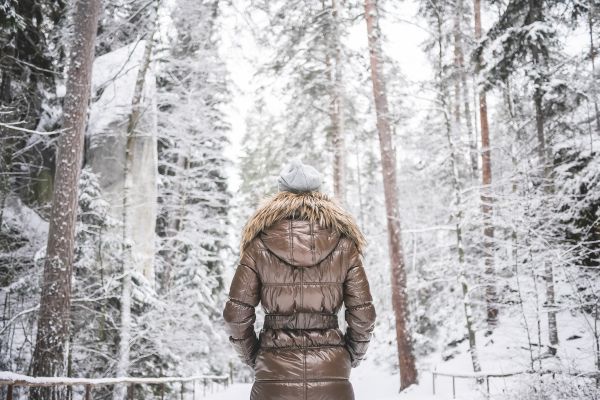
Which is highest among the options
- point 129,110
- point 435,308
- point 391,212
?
point 129,110

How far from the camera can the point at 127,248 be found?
11070 millimetres

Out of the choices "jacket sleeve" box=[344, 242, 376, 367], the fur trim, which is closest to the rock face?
the fur trim

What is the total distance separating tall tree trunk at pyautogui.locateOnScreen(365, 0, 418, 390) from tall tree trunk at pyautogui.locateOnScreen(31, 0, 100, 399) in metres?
7.08

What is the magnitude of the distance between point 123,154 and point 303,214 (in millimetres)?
12007

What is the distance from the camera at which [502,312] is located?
1572cm

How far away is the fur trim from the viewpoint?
2.84 metres

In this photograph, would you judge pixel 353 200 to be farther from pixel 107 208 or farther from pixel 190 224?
pixel 107 208

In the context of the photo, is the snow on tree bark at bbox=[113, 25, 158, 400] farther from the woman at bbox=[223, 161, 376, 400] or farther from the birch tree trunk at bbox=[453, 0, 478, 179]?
the birch tree trunk at bbox=[453, 0, 478, 179]

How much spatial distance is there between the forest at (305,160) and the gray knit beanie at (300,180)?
17.9 feet

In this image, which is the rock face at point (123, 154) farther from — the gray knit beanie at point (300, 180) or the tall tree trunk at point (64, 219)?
the gray knit beanie at point (300, 180)

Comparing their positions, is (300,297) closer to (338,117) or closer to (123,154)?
(123,154)

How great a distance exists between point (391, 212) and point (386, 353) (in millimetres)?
10572

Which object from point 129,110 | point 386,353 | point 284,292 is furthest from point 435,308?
point 284,292

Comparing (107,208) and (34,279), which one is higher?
(107,208)
